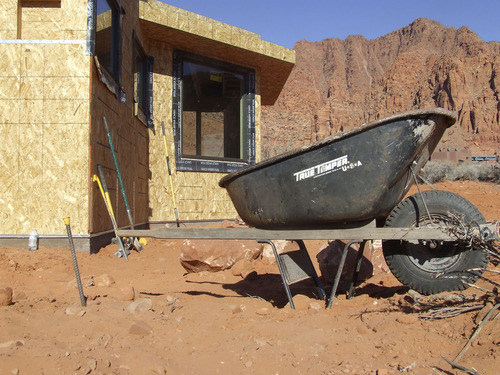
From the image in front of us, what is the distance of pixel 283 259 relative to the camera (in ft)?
11.7

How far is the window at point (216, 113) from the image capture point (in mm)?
9202

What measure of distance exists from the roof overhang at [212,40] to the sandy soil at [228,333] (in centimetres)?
542

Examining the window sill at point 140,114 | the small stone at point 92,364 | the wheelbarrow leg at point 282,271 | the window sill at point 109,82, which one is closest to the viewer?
the small stone at point 92,364

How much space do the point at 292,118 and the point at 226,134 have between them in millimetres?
63208

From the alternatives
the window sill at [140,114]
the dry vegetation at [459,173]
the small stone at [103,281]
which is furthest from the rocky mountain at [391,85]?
the small stone at [103,281]

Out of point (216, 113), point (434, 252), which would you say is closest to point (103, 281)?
point (434, 252)

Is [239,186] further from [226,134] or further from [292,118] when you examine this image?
[292,118]

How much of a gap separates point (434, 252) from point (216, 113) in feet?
26.3

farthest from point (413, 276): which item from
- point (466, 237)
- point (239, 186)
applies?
point (239, 186)

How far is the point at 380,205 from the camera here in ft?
10.1

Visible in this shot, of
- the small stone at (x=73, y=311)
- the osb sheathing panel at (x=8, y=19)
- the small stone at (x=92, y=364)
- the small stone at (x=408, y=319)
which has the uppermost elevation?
the osb sheathing panel at (x=8, y=19)

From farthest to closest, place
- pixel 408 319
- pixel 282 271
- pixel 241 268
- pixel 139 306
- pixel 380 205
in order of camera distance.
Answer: pixel 241 268
pixel 282 271
pixel 139 306
pixel 380 205
pixel 408 319

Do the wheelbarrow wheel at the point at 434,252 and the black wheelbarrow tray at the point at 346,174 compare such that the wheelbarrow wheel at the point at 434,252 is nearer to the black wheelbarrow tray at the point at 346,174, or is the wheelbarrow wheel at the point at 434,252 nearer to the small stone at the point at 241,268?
the black wheelbarrow tray at the point at 346,174

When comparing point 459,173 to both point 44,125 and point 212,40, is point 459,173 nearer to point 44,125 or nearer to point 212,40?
point 212,40
